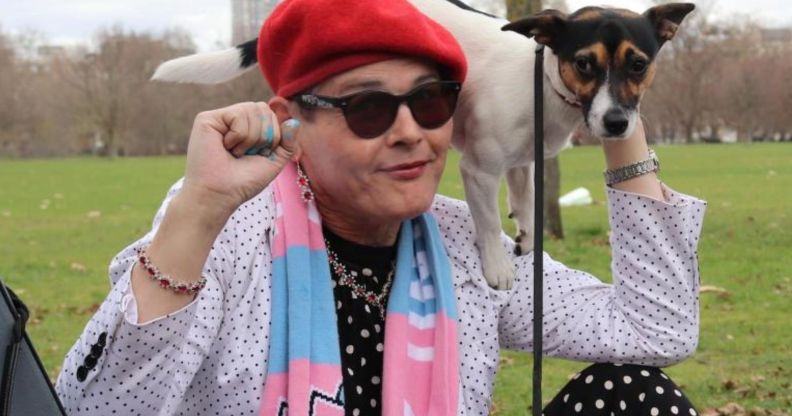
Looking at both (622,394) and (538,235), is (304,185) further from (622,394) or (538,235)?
(622,394)

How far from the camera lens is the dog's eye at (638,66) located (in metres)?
2.29

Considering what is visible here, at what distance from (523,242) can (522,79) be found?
508 millimetres

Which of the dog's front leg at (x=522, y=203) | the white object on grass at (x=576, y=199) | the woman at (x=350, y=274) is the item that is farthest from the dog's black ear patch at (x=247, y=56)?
the white object on grass at (x=576, y=199)

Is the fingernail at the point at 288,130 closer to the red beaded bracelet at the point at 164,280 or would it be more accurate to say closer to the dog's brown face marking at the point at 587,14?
the red beaded bracelet at the point at 164,280

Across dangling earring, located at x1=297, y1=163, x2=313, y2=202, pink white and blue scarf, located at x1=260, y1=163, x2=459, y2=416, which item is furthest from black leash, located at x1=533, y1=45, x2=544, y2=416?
dangling earring, located at x1=297, y1=163, x2=313, y2=202

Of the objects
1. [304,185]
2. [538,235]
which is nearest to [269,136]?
[304,185]

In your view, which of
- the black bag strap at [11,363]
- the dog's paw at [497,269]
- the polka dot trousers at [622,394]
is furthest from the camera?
the dog's paw at [497,269]

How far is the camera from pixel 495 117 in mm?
2475

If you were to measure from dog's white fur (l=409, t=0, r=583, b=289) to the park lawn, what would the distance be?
711mm

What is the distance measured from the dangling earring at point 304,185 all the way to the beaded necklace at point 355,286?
0.13 metres

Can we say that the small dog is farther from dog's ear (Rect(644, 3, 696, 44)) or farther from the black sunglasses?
the black sunglasses

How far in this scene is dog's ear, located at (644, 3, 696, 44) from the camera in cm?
235

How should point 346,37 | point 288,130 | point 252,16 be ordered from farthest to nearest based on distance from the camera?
point 252,16 < point 346,37 < point 288,130

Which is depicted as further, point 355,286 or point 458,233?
point 458,233
